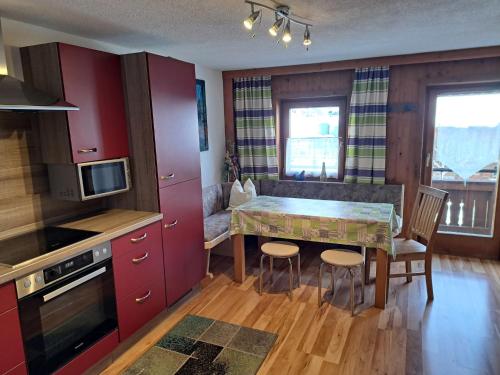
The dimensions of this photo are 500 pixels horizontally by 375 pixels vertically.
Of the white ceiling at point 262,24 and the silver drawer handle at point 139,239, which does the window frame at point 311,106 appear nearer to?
the white ceiling at point 262,24

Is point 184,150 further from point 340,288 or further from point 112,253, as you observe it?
point 340,288

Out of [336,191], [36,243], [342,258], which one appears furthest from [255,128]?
[36,243]

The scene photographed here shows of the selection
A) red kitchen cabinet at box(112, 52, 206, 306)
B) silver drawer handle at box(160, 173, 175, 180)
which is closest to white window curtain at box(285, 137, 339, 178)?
red kitchen cabinet at box(112, 52, 206, 306)

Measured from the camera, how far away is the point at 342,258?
2789 mm

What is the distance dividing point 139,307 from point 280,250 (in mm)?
1236

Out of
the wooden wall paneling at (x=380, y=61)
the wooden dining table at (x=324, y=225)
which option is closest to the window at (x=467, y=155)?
the wooden wall paneling at (x=380, y=61)

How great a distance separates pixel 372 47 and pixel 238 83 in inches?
72.2

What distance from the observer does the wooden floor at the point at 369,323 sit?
2197 mm

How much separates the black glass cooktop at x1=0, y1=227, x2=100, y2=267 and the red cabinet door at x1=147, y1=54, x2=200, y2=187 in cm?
73

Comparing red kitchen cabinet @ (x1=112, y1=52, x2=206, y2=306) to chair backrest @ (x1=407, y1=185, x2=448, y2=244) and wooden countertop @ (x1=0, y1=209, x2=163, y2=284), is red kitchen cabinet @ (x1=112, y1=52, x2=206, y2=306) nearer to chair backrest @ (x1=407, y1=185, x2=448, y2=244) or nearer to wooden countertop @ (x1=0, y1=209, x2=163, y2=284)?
wooden countertop @ (x1=0, y1=209, x2=163, y2=284)

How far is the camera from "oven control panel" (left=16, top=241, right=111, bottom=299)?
168 cm

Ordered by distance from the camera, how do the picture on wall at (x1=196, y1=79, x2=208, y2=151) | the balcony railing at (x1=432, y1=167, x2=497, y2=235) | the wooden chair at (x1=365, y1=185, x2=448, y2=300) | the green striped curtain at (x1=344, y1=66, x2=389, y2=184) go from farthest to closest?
the picture on wall at (x1=196, y1=79, x2=208, y2=151) → the green striped curtain at (x1=344, y1=66, x2=389, y2=184) → the balcony railing at (x1=432, y1=167, x2=497, y2=235) → the wooden chair at (x1=365, y1=185, x2=448, y2=300)

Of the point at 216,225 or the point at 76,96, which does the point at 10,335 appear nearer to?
the point at 76,96

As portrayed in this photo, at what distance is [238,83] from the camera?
180 inches
